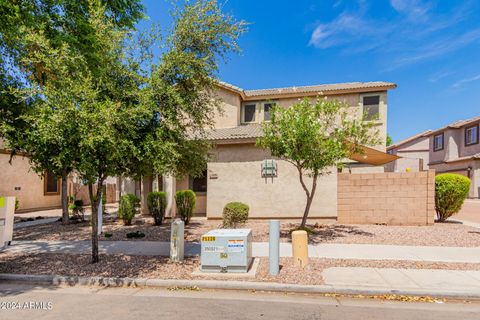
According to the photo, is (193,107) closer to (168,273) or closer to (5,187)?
(168,273)

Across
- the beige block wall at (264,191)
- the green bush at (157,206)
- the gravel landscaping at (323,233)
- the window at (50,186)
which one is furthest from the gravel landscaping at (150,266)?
the window at (50,186)

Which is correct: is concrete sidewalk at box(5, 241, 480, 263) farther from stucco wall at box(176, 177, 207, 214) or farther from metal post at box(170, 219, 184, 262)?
stucco wall at box(176, 177, 207, 214)

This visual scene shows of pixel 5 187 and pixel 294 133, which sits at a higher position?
pixel 294 133

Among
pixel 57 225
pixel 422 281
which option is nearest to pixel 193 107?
pixel 422 281

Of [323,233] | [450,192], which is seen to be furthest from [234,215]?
[450,192]

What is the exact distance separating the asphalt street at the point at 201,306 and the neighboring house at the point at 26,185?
1168cm

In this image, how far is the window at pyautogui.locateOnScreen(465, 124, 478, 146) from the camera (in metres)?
29.9

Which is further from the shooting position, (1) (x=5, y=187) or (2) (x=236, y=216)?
(1) (x=5, y=187)

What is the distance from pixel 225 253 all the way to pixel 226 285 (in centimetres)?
75

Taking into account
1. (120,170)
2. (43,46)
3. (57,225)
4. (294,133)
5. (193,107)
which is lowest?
(57,225)

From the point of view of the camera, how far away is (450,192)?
11953 mm

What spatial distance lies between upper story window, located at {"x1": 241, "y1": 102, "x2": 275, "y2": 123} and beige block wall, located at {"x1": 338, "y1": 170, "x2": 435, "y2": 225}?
25.6ft

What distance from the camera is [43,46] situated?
6012 mm

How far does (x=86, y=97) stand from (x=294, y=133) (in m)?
5.76
